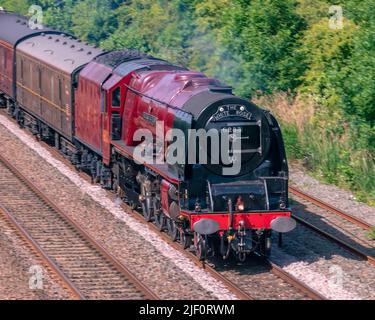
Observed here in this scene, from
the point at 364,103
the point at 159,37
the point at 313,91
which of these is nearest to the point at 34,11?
the point at 159,37

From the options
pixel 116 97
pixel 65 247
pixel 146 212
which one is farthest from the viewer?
pixel 116 97

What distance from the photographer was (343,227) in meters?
19.8

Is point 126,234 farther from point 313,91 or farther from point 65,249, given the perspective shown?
point 313,91

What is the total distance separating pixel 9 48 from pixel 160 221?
1515 cm

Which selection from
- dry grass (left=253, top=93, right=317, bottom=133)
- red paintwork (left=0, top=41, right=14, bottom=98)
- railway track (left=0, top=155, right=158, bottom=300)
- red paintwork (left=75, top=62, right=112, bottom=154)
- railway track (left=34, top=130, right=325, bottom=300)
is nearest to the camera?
railway track (left=34, top=130, right=325, bottom=300)

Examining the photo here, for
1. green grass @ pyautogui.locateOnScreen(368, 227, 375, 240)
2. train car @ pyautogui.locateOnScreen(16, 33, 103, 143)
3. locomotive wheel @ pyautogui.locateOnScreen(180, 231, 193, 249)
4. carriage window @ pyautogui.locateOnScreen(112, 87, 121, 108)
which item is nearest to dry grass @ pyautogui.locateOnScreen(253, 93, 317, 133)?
train car @ pyautogui.locateOnScreen(16, 33, 103, 143)

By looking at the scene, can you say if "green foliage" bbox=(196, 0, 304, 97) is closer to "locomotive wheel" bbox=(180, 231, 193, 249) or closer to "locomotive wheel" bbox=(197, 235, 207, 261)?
"locomotive wheel" bbox=(180, 231, 193, 249)

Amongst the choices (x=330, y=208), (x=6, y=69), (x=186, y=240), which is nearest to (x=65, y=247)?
(x=186, y=240)

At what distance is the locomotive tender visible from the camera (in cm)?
1638

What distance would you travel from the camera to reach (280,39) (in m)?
29.6

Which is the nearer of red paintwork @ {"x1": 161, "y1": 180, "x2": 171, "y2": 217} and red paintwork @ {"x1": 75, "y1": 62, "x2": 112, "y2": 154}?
red paintwork @ {"x1": 161, "y1": 180, "x2": 171, "y2": 217}

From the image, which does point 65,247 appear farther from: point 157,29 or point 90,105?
point 157,29

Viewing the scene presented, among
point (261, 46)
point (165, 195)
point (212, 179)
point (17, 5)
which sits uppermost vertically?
point (261, 46)

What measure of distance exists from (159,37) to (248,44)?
13.6 metres
